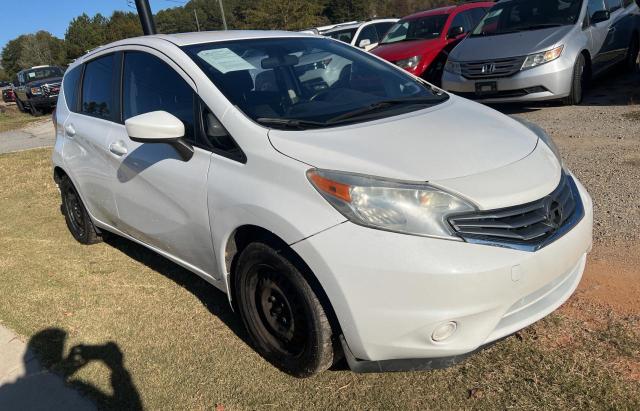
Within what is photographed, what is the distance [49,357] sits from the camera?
3172 mm

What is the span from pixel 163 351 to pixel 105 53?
2.26 meters

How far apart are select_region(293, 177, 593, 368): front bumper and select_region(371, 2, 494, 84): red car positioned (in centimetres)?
735

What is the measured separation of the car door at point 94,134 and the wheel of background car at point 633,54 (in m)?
8.76

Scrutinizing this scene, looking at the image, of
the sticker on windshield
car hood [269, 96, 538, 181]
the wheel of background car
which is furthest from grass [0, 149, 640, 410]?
the wheel of background car

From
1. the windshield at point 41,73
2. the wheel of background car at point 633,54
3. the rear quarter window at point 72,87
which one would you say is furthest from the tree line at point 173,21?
the rear quarter window at point 72,87

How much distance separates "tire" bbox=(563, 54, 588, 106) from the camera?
719cm

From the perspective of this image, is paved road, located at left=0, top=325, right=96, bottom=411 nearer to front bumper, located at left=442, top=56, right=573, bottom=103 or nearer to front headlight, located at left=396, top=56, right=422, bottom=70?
front bumper, located at left=442, top=56, right=573, bottom=103

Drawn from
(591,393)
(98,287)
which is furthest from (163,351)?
(591,393)

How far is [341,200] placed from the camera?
2.22 meters

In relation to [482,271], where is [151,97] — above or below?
above

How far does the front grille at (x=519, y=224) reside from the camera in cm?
213

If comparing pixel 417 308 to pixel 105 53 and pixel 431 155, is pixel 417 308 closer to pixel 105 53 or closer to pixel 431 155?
pixel 431 155

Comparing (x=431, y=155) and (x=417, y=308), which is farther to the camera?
(x=431, y=155)

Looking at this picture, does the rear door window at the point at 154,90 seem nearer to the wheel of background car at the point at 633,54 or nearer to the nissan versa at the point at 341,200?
the nissan versa at the point at 341,200
